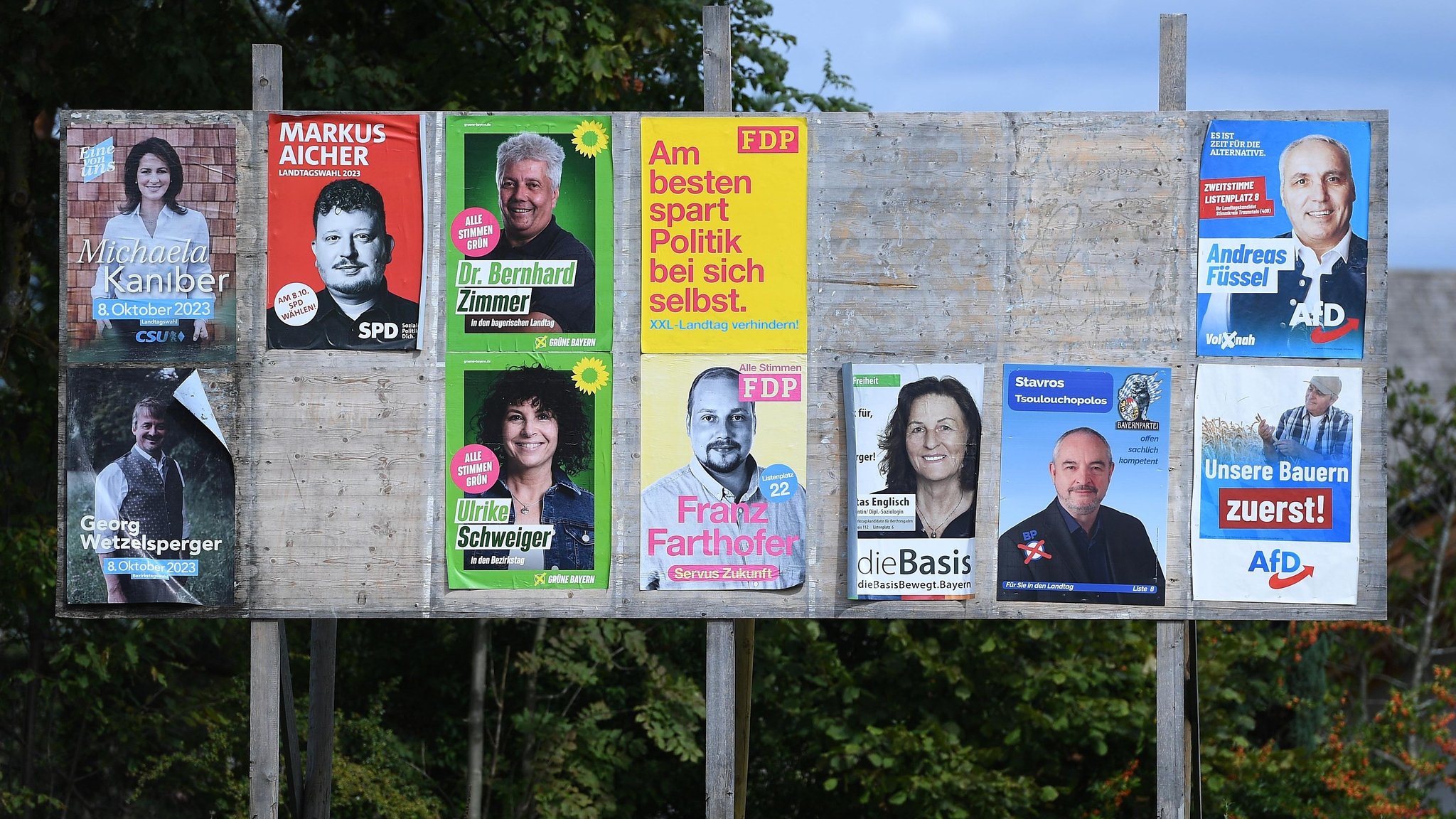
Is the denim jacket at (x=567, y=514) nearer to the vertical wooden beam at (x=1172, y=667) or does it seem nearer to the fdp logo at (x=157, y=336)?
the fdp logo at (x=157, y=336)

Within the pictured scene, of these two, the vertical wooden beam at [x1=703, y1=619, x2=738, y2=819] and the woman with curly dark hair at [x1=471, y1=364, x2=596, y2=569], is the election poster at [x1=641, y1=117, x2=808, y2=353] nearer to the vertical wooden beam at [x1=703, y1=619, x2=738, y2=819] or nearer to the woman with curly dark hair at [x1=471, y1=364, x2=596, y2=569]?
the woman with curly dark hair at [x1=471, y1=364, x2=596, y2=569]

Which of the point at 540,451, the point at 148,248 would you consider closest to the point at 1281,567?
the point at 540,451

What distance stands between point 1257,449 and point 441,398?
4320mm

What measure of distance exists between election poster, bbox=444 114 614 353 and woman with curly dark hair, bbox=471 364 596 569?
0.21 meters

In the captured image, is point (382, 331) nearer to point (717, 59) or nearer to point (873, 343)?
point (717, 59)

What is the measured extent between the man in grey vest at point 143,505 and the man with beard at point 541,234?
6.68 ft

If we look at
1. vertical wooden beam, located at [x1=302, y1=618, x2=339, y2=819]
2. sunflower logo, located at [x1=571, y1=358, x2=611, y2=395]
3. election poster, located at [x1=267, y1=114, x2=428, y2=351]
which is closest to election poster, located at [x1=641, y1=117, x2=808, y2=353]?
sunflower logo, located at [x1=571, y1=358, x2=611, y2=395]

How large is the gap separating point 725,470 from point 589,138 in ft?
6.30

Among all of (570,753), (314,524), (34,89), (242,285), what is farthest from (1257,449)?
(34,89)

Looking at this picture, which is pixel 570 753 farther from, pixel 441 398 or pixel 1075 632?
pixel 441 398

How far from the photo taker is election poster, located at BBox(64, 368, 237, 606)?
23.3 ft


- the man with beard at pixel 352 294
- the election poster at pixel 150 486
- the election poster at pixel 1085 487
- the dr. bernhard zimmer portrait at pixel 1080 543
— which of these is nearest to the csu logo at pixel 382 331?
the man with beard at pixel 352 294

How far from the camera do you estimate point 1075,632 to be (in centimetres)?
1195

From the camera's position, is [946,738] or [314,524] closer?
[314,524]
